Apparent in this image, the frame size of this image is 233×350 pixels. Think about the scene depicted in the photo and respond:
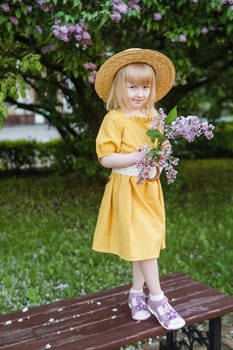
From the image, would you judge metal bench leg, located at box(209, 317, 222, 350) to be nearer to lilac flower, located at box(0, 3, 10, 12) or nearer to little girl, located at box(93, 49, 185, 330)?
little girl, located at box(93, 49, 185, 330)

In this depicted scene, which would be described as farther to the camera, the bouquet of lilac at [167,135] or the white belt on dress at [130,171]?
the white belt on dress at [130,171]

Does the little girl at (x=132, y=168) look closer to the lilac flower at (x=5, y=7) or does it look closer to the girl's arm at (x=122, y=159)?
the girl's arm at (x=122, y=159)

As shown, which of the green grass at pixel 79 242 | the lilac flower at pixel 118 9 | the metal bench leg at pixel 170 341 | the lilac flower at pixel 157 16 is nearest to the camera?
the metal bench leg at pixel 170 341

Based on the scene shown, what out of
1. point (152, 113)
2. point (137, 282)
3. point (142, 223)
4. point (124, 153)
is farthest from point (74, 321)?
point (152, 113)

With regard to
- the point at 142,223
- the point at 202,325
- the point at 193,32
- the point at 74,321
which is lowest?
the point at 202,325

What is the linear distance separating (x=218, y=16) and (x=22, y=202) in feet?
12.1

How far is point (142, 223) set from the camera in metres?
2.50

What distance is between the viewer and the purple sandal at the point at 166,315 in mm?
2550

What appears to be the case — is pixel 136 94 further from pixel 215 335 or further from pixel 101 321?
pixel 215 335

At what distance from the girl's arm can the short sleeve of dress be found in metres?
0.02

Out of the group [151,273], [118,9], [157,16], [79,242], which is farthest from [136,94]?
[79,242]

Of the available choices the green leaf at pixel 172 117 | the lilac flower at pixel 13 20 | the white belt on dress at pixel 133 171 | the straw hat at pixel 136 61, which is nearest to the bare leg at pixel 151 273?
the white belt on dress at pixel 133 171

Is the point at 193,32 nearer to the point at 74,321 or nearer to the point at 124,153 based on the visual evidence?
the point at 124,153

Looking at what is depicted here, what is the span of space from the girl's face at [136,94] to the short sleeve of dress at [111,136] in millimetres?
90
